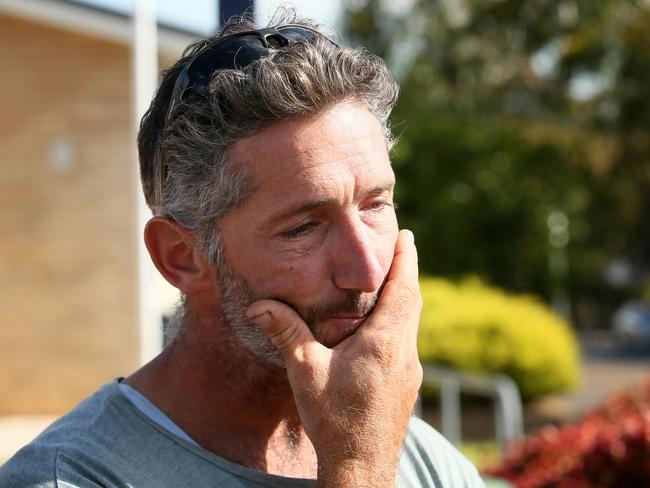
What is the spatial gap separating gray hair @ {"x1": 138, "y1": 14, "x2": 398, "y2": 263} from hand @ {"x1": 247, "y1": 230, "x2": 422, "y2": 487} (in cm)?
24

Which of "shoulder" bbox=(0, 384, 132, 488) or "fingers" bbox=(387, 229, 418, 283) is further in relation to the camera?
"fingers" bbox=(387, 229, 418, 283)

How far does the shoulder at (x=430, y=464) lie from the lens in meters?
2.02

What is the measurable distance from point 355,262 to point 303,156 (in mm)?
214

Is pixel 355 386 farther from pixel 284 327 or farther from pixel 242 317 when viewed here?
pixel 242 317

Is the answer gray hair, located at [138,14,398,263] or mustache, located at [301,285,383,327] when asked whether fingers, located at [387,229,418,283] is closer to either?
mustache, located at [301,285,383,327]

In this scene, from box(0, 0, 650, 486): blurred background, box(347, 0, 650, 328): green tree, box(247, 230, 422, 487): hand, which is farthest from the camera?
box(347, 0, 650, 328): green tree

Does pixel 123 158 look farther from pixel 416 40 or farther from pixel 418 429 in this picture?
Answer: pixel 416 40

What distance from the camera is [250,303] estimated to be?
1.89m

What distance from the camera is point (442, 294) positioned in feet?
52.6

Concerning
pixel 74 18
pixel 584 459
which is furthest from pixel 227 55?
pixel 74 18

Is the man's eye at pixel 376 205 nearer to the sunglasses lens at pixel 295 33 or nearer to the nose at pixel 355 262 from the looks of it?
the nose at pixel 355 262

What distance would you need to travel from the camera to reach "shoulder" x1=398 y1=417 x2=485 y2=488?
79.5 inches

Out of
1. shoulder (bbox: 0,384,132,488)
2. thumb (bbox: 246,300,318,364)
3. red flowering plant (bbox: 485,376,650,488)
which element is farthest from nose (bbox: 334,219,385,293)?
red flowering plant (bbox: 485,376,650,488)

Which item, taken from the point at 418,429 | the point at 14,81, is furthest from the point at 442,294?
the point at 418,429
